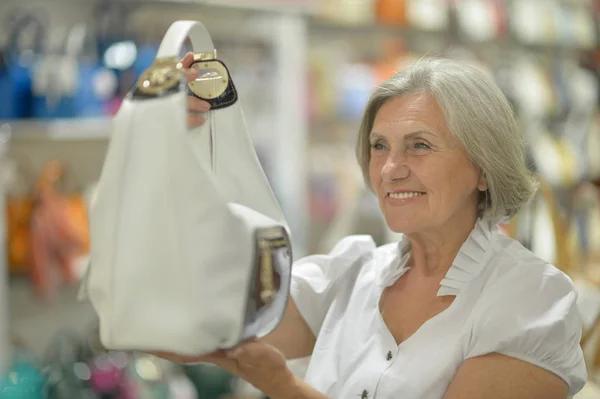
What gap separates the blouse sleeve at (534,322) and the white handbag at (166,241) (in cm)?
48

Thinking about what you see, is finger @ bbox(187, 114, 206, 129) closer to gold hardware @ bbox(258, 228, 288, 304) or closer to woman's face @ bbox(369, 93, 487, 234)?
gold hardware @ bbox(258, 228, 288, 304)

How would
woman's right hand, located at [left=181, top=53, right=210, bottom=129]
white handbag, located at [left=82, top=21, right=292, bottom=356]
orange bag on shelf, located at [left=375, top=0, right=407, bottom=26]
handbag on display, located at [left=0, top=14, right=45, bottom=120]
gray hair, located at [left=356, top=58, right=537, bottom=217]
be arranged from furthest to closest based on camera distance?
orange bag on shelf, located at [left=375, top=0, right=407, bottom=26]
handbag on display, located at [left=0, top=14, right=45, bottom=120]
gray hair, located at [left=356, top=58, right=537, bottom=217]
woman's right hand, located at [left=181, top=53, right=210, bottom=129]
white handbag, located at [left=82, top=21, right=292, bottom=356]

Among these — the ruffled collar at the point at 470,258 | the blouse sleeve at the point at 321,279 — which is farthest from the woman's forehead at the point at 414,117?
the blouse sleeve at the point at 321,279

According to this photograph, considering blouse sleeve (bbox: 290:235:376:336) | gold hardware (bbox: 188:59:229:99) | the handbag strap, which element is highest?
the handbag strap

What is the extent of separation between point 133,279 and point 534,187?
89cm

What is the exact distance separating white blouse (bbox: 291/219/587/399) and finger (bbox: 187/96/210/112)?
526mm

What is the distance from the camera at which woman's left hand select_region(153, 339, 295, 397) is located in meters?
1.19

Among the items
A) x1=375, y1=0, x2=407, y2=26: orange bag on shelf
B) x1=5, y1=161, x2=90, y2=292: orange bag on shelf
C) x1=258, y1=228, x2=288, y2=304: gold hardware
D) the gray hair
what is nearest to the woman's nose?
the gray hair

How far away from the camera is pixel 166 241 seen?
3.61 ft

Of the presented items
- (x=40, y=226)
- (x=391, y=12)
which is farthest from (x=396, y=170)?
(x=391, y=12)

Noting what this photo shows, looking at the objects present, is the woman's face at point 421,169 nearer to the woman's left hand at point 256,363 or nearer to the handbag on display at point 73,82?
the woman's left hand at point 256,363

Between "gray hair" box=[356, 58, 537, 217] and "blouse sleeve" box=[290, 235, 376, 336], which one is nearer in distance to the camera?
"gray hair" box=[356, 58, 537, 217]

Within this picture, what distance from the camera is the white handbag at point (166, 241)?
1.09m

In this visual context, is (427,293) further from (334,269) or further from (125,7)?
(125,7)
